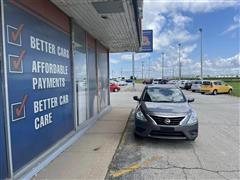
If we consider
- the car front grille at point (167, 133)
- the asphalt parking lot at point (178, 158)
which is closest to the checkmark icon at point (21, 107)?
the asphalt parking lot at point (178, 158)

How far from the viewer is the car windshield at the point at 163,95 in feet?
23.5

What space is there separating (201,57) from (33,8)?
117 ft

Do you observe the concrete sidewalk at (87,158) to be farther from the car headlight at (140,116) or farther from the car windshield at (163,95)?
the car windshield at (163,95)

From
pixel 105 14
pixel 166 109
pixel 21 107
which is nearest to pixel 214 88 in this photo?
pixel 166 109

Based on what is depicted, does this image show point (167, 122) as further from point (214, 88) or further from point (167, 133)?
point (214, 88)

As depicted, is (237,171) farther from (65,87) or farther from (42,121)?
(65,87)

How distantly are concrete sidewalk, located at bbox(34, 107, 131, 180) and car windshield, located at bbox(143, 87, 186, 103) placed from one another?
150cm

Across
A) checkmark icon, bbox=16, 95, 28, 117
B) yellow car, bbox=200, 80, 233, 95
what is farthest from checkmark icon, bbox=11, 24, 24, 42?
yellow car, bbox=200, 80, 233, 95

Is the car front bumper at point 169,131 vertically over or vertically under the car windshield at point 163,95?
under

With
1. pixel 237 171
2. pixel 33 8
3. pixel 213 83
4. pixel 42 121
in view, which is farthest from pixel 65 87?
pixel 213 83

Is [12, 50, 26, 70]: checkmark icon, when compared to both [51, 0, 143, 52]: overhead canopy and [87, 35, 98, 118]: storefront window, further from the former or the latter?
[87, 35, 98, 118]: storefront window

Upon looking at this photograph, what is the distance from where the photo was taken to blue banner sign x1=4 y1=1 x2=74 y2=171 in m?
3.76

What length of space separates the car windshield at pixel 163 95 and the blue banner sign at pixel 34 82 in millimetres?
2736

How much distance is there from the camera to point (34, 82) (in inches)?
175
